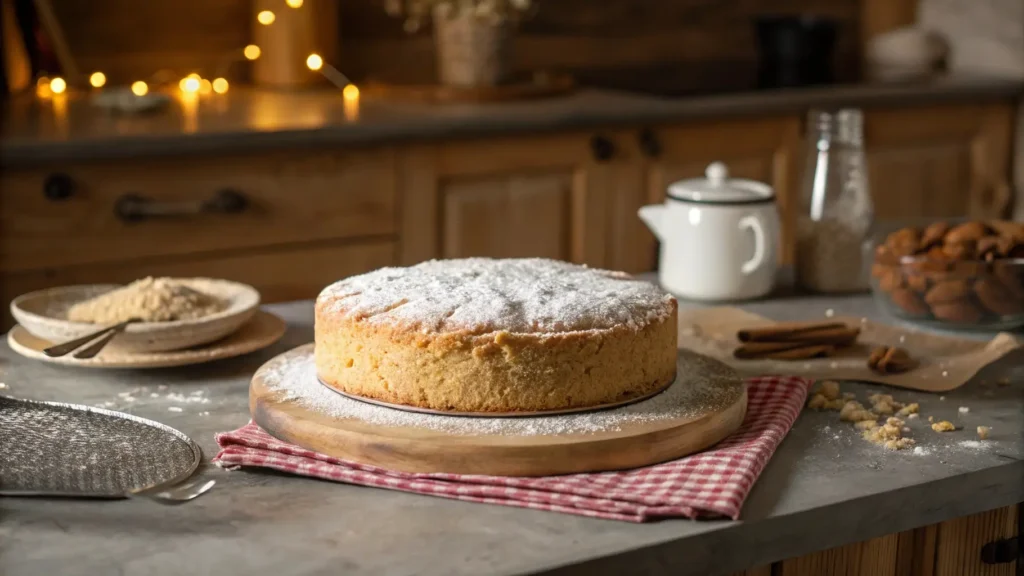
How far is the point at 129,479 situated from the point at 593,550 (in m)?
0.33

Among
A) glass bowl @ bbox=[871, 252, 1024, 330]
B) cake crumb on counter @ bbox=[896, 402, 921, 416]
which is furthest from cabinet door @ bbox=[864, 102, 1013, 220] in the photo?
cake crumb on counter @ bbox=[896, 402, 921, 416]

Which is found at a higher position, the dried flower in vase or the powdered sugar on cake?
the dried flower in vase

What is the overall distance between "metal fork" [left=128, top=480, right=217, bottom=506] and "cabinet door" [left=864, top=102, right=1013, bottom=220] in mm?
2400

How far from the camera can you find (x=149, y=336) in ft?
3.83

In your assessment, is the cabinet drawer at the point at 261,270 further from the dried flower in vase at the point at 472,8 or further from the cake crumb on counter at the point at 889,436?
the cake crumb on counter at the point at 889,436

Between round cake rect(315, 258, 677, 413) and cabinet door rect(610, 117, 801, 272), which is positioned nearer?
round cake rect(315, 258, 677, 413)

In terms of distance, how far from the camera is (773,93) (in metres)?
2.86

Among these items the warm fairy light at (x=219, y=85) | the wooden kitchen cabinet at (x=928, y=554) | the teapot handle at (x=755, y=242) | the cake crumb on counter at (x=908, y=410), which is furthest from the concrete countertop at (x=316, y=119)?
the wooden kitchen cabinet at (x=928, y=554)

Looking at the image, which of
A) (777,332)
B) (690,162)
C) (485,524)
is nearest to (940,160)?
(690,162)

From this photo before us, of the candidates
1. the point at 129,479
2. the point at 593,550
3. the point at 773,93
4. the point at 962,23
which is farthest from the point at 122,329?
the point at 962,23

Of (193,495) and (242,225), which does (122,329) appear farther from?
(242,225)

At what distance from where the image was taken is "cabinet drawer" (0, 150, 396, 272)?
214cm

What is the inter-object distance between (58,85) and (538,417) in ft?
6.78

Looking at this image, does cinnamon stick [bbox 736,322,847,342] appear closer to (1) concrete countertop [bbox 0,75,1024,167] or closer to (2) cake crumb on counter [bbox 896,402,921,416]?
(2) cake crumb on counter [bbox 896,402,921,416]
